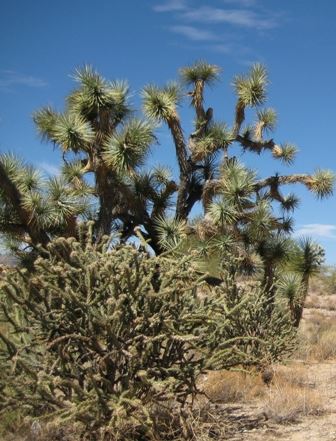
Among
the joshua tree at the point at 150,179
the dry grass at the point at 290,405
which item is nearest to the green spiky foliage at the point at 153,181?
the joshua tree at the point at 150,179

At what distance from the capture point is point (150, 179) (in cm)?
1391

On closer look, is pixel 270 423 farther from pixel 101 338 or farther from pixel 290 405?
pixel 101 338

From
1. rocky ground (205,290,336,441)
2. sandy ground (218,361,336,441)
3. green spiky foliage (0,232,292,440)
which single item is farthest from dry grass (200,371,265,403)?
green spiky foliage (0,232,292,440)

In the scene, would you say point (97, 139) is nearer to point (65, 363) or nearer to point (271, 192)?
point (271, 192)

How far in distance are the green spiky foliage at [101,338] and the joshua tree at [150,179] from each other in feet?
19.6

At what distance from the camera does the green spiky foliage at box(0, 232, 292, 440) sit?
169 inches

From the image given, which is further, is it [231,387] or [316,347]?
[316,347]

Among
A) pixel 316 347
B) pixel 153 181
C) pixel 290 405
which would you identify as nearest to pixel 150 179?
pixel 153 181

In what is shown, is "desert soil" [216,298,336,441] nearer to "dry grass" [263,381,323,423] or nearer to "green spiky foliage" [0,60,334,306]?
"dry grass" [263,381,323,423]

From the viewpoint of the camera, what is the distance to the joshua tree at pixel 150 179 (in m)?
11.9

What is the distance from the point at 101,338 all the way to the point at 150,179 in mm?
9597

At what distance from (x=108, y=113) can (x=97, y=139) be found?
615mm

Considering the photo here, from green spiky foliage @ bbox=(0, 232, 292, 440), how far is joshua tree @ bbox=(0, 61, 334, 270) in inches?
235

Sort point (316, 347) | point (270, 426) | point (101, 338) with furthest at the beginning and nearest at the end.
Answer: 1. point (316, 347)
2. point (270, 426)
3. point (101, 338)
